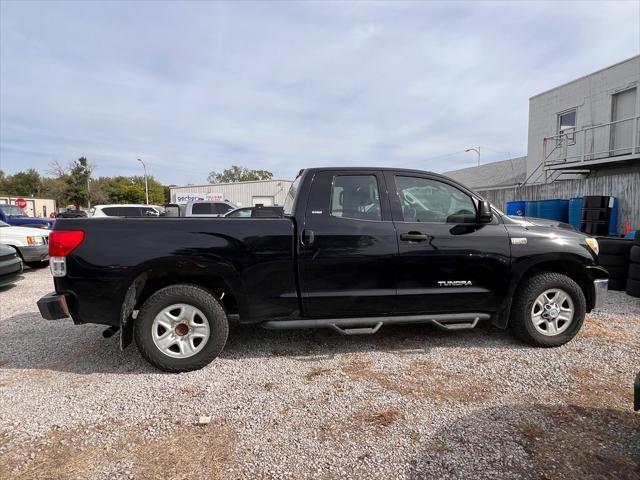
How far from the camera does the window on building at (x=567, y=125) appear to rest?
48.8 feet

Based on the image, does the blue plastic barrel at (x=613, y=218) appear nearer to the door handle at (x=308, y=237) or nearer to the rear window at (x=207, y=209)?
the door handle at (x=308, y=237)

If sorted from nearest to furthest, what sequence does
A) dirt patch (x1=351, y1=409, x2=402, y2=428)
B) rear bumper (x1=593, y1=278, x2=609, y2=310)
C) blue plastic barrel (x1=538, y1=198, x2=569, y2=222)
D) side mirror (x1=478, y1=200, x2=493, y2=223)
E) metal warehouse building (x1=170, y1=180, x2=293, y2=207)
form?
dirt patch (x1=351, y1=409, x2=402, y2=428) < side mirror (x1=478, y1=200, x2=493, y2=223) < rear bumper (x1=593, y1=278, x2=609, y2=310) < blue plastic barrel (x1=538, y1=198, x2=569, y2=222) < metal warehouse building (x1=170, y1=180, x2=293, y2=207)

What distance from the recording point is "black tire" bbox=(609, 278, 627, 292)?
631 cm

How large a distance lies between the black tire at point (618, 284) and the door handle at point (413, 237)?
16.0ft

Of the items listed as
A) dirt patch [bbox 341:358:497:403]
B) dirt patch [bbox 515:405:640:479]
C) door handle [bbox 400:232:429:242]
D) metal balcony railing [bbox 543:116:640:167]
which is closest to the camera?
dirt patch [bbox 515:405:640:479]

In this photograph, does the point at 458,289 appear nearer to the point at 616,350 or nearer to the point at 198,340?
the point at 616,350

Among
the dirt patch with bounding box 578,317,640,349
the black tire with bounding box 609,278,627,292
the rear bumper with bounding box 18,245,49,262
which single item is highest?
the rear bumper with bounding box 18,245,49,262

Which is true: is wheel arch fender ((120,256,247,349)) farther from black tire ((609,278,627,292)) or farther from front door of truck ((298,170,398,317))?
black tire ((609,278,627,292))

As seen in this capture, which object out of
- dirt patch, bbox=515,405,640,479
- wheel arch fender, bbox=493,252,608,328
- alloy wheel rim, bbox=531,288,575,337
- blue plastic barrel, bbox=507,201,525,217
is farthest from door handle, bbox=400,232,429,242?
blue plastic barrel, bbox=507,201,525,217

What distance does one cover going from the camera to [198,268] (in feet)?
11.1

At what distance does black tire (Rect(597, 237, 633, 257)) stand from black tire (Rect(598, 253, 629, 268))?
0.05 metres

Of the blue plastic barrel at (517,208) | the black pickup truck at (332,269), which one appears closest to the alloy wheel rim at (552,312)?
the black pickup truck at (332,269)

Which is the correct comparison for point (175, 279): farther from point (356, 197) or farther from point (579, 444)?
point (579, 444)

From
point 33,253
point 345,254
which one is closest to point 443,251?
point 345,254
